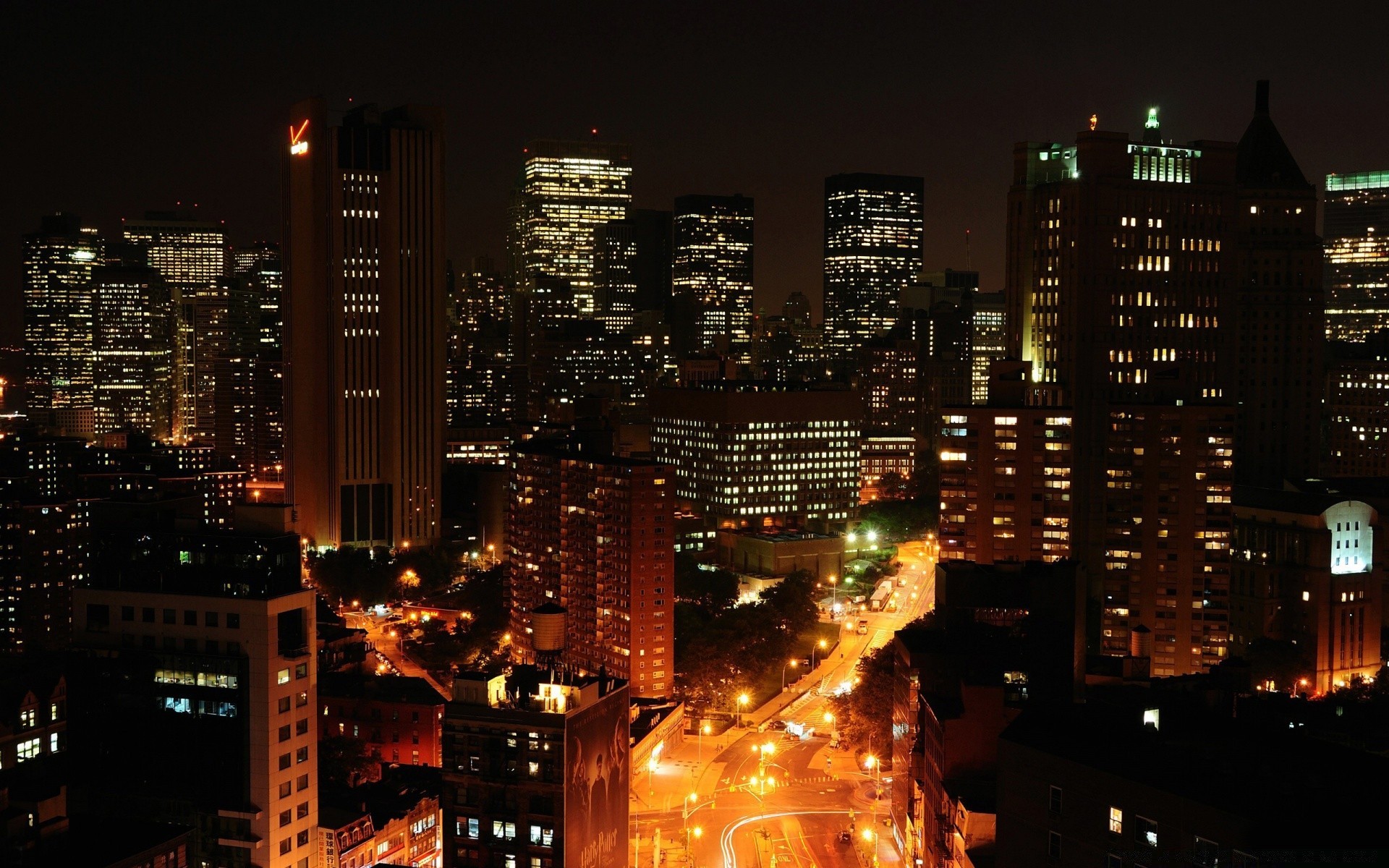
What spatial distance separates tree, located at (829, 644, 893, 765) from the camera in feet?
237

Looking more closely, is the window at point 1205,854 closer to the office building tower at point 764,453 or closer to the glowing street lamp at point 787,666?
the glowing street lamp at point 787,666

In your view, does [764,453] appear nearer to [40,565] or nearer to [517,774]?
[40,565]

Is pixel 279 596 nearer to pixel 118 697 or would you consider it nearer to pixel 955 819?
pixel 118 697

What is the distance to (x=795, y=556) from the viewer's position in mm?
118688

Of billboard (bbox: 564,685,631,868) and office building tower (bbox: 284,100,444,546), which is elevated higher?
office building tower (bbox: 284,100,444,546)

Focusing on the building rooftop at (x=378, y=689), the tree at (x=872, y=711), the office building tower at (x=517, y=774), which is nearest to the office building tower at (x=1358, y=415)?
the tree at (x=872, y=711)

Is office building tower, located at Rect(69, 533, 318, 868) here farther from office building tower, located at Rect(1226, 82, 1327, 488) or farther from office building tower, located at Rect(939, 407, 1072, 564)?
office building tower, located at Rect(1226, 82, 1327, 488)

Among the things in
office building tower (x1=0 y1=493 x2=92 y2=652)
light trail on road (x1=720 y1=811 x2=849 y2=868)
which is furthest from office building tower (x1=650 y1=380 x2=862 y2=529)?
light trail on road (x1=720 y1=811 x2=849 y2=868)

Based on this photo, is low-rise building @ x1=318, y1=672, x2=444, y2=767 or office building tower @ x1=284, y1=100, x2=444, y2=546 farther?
office building tower @ x1=284, y1=100, x2=444, y2=546

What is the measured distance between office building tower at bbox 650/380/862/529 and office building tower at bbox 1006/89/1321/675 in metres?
51.1

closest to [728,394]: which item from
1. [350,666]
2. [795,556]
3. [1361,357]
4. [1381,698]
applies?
[795,556]

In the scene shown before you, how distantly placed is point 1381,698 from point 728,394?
81.9 m

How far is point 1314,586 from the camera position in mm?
85562

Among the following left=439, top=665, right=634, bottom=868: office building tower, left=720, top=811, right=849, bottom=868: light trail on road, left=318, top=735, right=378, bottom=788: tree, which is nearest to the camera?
left=439, top=665, right=634, bottom=868: office building tower
